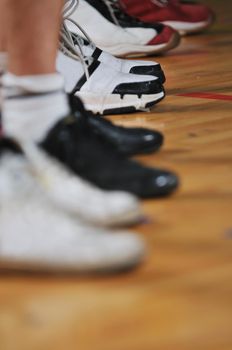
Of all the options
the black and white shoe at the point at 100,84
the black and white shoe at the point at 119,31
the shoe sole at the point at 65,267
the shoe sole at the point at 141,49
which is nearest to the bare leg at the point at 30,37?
the shoe sole at the point at 65,267

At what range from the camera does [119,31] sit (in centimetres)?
263

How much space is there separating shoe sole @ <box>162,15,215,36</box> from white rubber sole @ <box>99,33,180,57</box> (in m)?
0.39

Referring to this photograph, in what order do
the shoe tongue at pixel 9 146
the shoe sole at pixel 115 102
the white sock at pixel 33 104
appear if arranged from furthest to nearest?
1. the shoe sole at pixel 115 102
2. the white sock at pixel 33 104
3. the shoe tongue at pixel 9 146

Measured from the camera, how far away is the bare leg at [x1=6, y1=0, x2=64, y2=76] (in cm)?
133

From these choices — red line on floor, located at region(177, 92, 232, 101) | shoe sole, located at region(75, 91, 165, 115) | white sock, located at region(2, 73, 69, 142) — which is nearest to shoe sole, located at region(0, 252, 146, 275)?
white sock, located at region(2, 73, 69, 142)

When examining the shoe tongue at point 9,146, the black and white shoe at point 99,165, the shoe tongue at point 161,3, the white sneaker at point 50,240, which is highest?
the shoe tongue at point 161,3

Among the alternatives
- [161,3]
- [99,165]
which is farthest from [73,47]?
[161,3]

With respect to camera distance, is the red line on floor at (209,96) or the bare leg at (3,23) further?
the red line on floor at (209,96)

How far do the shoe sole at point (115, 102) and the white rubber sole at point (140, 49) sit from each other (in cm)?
71

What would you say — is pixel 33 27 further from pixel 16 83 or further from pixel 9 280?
pixel 9 280

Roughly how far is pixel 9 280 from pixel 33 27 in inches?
16.5

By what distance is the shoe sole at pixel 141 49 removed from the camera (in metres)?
2.65

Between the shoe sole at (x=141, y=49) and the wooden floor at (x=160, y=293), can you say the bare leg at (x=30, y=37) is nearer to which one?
the wooden floor at (x=160, y=293)

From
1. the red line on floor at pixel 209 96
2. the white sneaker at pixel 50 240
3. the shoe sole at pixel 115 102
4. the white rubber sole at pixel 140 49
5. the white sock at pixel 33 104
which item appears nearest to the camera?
the white sneaker at pixel 50 240
